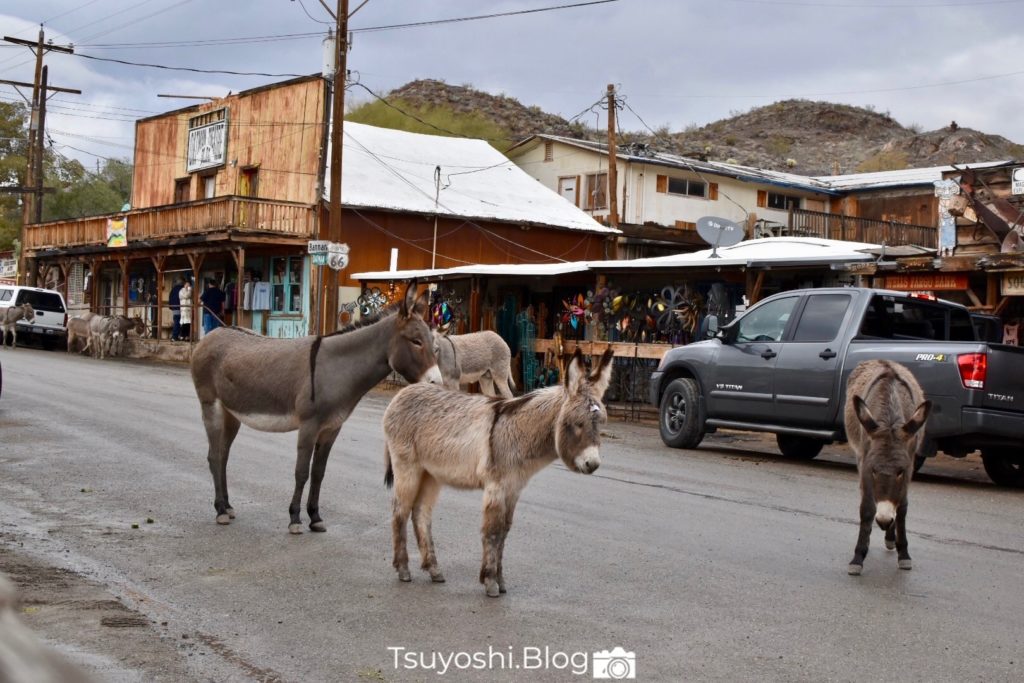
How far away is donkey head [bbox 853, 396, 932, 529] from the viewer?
7.40 meters

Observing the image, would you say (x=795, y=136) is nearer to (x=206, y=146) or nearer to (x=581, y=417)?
(x=206, y=146)

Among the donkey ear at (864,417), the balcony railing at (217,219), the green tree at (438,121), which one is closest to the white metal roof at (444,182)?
the balcony railing at (217,219)

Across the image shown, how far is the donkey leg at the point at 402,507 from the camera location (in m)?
6.79

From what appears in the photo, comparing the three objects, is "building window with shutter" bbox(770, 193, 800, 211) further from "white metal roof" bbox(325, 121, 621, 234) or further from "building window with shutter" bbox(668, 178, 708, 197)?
"white metal roof" bbox(325, 121, 621, 234)

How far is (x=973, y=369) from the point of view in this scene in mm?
12125

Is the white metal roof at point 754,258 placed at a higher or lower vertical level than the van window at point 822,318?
higher

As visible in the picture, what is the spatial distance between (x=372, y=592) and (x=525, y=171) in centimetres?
4258

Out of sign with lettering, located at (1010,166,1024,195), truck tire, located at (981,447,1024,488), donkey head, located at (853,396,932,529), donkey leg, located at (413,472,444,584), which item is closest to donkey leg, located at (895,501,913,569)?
donkey head, located at (853,396,932,529)

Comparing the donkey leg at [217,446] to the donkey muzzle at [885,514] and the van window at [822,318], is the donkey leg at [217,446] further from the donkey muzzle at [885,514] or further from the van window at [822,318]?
the van window at [822,318]

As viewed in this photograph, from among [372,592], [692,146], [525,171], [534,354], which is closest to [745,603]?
[372,592]

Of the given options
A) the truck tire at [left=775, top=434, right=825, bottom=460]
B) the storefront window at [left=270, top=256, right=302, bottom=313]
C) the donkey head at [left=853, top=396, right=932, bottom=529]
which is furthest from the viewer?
the storefront window at [left=270, top=256, right=302, bottom=313]

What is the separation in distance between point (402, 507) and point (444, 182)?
1356 inches

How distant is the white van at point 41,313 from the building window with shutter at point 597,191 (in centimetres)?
2143

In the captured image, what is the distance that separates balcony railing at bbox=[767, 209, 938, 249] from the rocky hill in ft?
45.0
